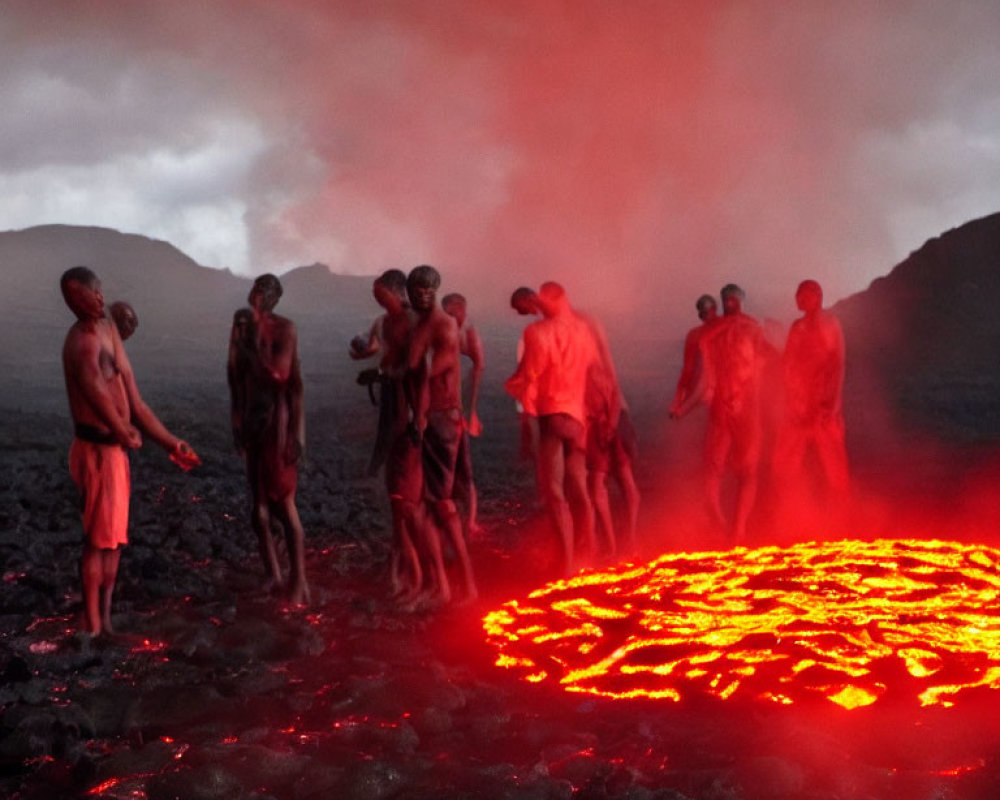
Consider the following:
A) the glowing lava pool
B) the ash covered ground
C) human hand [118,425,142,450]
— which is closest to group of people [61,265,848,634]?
human hand [118,425,142,450]

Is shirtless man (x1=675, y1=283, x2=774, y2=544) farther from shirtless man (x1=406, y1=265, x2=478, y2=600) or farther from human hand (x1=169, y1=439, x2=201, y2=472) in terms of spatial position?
human hand (x1=169, y1=439, x2=201, y2=472)

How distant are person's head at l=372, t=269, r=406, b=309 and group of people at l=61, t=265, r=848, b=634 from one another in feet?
0.04

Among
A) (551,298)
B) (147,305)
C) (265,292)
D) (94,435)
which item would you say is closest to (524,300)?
(551,298)

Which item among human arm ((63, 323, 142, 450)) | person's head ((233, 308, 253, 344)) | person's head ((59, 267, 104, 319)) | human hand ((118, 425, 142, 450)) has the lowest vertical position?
human hand ((118, 425, 142, 450))

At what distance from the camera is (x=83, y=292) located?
5.94 m

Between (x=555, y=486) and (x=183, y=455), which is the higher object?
(x=183, y=455)

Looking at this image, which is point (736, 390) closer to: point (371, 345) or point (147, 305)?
point (371, 345)

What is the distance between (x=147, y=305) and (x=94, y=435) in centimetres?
9612

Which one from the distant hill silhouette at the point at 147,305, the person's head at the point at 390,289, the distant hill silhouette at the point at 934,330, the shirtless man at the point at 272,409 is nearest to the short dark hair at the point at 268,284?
the shirtless man at the point at 272,409

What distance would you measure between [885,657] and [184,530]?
21.7 feet

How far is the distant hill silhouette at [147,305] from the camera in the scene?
51094 millimetres

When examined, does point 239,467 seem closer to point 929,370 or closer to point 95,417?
point 95,417

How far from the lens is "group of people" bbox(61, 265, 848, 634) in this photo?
6102mm

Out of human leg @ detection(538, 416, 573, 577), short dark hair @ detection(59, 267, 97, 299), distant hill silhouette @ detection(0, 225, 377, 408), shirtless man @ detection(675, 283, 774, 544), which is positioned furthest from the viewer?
distant hill silhouette @ detection(0, 225, 377, 408)
